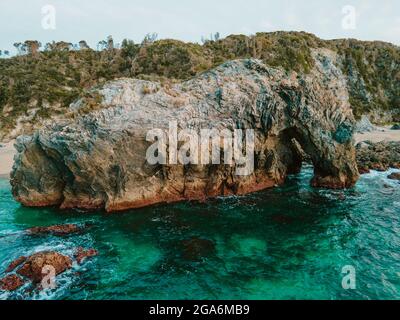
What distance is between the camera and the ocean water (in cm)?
2017

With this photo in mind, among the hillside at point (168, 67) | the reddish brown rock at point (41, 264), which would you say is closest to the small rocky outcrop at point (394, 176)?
the hillside at point (168, 67)

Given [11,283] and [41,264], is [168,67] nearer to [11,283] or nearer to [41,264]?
[41,264]

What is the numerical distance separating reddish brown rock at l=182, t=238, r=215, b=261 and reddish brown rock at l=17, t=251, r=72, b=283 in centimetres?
786

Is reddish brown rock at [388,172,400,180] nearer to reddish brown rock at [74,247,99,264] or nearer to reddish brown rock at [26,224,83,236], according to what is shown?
reddish brown rock at [74,247,99,264]

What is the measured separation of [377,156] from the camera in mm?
50719

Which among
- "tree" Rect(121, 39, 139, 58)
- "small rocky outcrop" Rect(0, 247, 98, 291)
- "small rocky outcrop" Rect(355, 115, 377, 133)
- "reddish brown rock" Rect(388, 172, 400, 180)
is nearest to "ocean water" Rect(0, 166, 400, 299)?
"small rocky outcrop" Rect(0, 247, 98, 291)

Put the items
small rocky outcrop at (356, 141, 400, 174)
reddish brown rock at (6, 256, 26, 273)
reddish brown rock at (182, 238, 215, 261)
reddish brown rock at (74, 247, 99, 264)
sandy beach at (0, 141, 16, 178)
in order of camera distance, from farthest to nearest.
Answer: sandy beach at (0, 141, 16, 178) → small rocky outcrop at (356, 141, 400, 174) → reddish brown rock at (182, 238, 215, 261) → reddish brown rock at (74, 247, 99, 264) → reddish brown rock at (6, 256, 26, 273)

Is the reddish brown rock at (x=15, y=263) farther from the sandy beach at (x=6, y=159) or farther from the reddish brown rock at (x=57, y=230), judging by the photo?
the sandy beach at (x=6, y=159)

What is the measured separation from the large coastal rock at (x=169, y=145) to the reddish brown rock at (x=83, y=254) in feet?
26.4

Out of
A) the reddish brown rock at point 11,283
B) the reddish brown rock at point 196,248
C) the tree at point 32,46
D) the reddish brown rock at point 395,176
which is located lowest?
the reddish brown rock at point 11,283

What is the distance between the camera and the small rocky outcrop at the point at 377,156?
47188 millimetres

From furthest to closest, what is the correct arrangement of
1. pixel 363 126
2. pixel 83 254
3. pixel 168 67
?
pixel 363 126, pixel 168 67, pixel 83 254

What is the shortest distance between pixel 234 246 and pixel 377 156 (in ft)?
115

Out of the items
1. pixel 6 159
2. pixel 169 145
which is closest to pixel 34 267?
pixel 169 145
